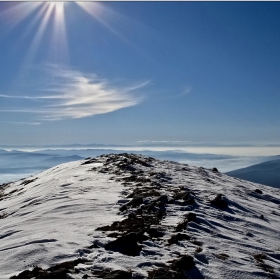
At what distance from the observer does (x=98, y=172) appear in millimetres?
27219

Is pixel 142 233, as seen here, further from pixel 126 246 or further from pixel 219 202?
pixel 219 202

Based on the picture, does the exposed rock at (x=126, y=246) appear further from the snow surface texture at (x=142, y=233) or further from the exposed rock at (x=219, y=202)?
the exposed rock at (x=219, y=202)

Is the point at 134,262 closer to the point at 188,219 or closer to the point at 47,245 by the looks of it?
the point at 47,245

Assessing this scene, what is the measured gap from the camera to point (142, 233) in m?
10.6

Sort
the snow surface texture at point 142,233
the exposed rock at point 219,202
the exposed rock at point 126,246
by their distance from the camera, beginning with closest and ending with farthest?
1. the snow surface texture at point 142,233
2. the exposed rock at point 126,246
3. the exposed rock at point 219,202

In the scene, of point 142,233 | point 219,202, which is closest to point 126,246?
point 142,233

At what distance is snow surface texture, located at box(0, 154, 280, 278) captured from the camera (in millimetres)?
8406

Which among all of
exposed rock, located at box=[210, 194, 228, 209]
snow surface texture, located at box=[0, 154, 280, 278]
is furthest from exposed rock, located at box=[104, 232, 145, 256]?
exposed rock, located at box=[210, 194, 228, 209]

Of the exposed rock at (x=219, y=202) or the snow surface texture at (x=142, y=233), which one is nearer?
the snow surface texture at (x=142, y=233)

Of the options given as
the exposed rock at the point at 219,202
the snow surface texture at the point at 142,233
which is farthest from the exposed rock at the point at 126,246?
the exposed rock at the point at 219,202

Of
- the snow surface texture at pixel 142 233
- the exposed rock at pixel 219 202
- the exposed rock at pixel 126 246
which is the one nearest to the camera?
the snow surface texture at pixel 142 233

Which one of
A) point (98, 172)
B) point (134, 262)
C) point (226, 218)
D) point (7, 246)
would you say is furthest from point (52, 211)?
point (98, 172)

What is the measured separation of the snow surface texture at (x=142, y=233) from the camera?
841 cm

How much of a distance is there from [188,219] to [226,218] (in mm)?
2714
